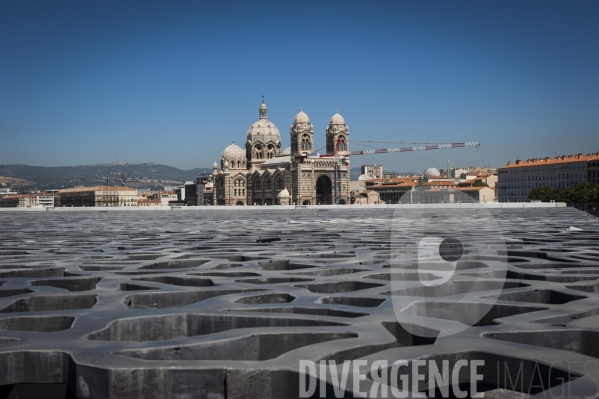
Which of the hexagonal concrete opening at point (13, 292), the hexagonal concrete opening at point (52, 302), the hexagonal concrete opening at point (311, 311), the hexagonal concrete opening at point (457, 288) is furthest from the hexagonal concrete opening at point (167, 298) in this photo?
the hexagonal concrete opening at point (457, 288)

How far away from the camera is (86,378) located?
15.1 feet

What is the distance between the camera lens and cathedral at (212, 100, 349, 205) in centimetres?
10800

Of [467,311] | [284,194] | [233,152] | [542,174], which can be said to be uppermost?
[233,152]

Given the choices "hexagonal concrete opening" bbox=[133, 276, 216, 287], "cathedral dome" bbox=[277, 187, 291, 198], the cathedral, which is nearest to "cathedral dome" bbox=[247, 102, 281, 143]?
the cathedral

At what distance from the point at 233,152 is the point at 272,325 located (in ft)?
375

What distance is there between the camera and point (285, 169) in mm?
109562

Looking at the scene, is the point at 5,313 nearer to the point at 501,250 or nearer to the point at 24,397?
the point at 24,397

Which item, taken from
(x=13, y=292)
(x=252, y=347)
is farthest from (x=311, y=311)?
(x=13, y=292)

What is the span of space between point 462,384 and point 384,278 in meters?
4.24

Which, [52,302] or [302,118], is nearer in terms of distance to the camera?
[52,302]

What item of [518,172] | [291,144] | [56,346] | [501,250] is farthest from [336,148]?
[56,346]

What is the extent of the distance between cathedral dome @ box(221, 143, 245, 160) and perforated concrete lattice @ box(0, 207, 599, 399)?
109 meters

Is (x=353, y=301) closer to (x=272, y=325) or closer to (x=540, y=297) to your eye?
(x=272, y=325)

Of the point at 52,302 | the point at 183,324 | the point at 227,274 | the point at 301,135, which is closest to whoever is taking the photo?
the point at 183,324
